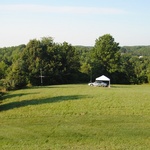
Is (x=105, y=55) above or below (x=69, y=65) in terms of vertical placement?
above

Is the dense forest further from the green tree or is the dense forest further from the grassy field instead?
the grassy field

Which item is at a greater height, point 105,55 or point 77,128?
point 105,55

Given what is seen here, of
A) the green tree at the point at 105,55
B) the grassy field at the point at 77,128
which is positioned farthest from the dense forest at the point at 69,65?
the grassy field at the point at 77,128

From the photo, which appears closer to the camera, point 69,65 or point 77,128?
point 77,128

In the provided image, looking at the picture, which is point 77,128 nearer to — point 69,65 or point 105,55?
point 69,65

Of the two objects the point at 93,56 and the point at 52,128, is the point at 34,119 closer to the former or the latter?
the point at 52,128

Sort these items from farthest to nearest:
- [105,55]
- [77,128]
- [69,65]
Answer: [105,55]
[69,65]
[77,128]

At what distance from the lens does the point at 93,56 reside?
252 feet

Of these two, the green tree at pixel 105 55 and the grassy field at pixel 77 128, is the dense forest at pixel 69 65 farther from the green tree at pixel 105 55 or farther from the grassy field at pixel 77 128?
the grassy field at pixel 77 128

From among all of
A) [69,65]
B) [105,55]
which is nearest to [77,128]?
[69,65]

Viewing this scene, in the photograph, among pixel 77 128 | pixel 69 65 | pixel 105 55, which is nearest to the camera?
pixel 77 128

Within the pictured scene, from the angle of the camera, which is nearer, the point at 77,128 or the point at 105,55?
the point at 77,128

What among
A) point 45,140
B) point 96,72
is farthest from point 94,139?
point 96,72

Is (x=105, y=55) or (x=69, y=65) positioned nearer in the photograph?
(x=69, y=65)
